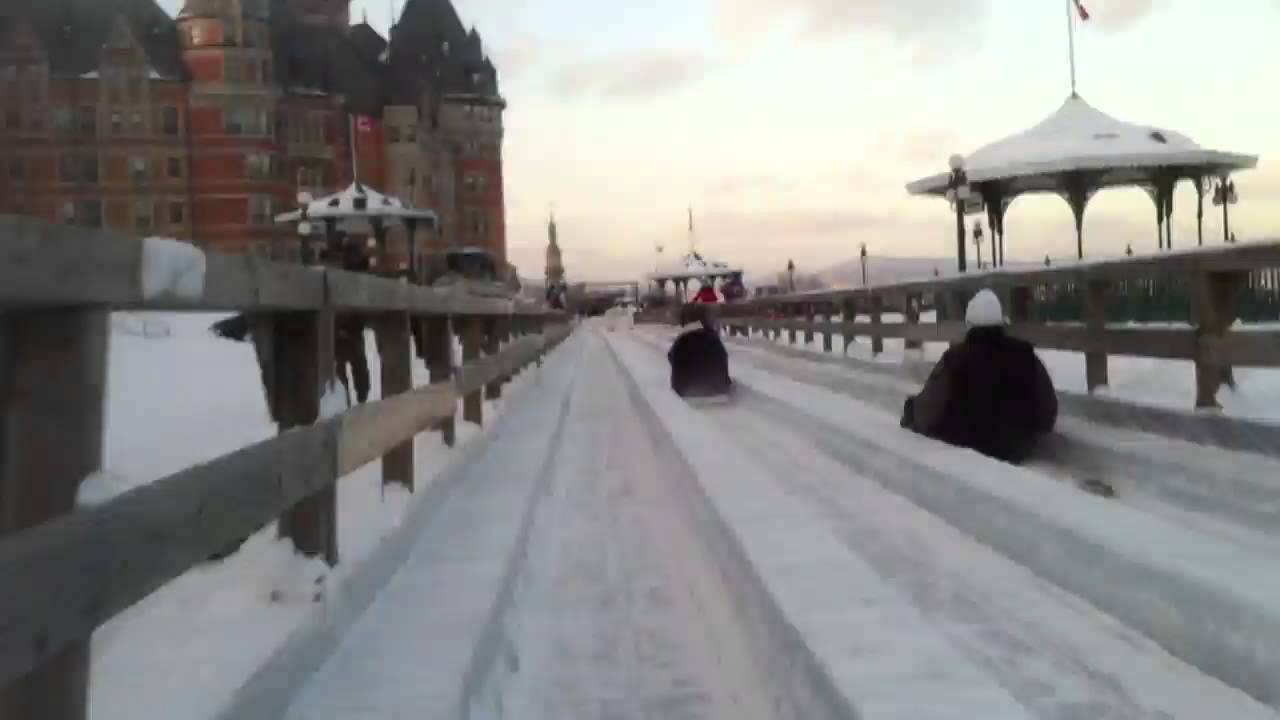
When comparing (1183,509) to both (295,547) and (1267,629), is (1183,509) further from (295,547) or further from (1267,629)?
(295,547)

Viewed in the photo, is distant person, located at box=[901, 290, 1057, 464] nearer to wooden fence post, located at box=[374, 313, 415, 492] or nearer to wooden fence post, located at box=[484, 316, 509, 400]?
wooden fence post, located at box=[374, 313, 415, 492]

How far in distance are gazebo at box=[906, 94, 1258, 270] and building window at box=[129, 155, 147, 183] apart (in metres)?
48.0

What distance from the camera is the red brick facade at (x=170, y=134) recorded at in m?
64.9

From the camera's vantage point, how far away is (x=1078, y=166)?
2697cm

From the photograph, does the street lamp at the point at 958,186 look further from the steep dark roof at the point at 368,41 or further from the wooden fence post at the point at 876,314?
the steep dark roof at the point at 368,41

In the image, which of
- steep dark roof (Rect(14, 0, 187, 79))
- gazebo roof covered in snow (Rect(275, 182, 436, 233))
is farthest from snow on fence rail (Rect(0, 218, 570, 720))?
steep dark roof (Rect(14, 0, 187, 79))

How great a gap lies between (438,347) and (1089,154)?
865 inches

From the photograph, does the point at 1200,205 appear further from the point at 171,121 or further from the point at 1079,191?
the point at 171,121

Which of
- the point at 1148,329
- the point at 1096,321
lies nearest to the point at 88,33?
the point at 1096,321

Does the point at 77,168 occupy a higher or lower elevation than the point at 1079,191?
higher

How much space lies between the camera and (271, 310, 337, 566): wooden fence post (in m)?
4.52

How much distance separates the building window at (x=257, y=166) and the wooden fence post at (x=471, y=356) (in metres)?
60.8

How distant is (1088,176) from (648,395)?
19.2 meters

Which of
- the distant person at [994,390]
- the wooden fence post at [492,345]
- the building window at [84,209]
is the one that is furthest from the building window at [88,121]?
the distant person at [994,390]
